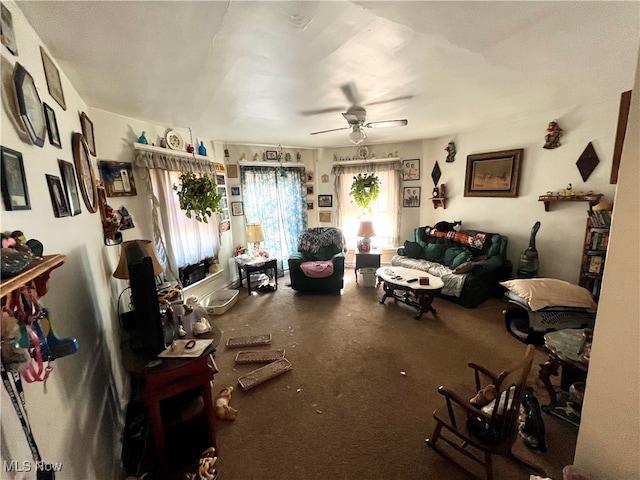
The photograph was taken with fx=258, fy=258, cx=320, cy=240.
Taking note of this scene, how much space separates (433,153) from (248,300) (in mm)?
4024

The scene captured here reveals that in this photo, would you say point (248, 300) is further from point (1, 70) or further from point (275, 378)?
point (1, 70)

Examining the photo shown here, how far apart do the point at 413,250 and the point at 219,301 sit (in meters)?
3.24

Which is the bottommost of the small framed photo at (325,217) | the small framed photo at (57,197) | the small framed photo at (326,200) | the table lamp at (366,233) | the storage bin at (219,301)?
the storage bin at (219,301)

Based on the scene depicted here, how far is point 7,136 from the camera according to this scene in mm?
857

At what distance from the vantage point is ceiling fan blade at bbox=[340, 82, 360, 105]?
2066mm

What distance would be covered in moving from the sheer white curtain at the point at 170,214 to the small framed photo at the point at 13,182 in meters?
2.05

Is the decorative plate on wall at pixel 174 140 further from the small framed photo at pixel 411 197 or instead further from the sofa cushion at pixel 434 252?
the sofa cushion at pixel 434 252

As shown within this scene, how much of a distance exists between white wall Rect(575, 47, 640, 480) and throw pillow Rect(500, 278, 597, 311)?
1.75 metres

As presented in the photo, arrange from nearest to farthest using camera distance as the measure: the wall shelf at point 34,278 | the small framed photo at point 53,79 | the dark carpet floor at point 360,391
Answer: the wall shelf at point 34,278 → the small framed photo at point 53,79 → the dark carpet floor at point 360,391

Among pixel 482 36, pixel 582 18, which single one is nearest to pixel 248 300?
pixel 482 36

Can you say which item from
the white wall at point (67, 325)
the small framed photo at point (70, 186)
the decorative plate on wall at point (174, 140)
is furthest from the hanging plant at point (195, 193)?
the small framed photo at point (70, 186)

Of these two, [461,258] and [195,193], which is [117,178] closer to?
[195,193]

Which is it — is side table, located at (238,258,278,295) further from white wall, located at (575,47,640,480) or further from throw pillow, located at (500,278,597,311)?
white wall, located at (575,47,640,480)

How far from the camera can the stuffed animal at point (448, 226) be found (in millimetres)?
4225
